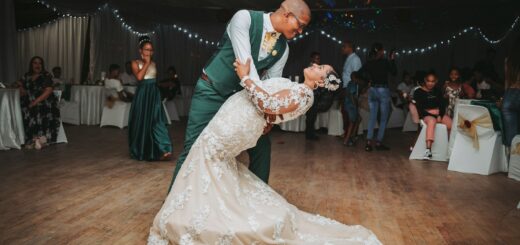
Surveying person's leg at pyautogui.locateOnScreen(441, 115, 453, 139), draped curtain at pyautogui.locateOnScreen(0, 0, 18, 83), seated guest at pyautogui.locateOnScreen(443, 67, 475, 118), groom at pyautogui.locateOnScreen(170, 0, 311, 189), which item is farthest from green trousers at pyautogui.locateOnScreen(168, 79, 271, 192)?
draped curtain at pyautogui.locateOnScreen(0, 0, 18, 83)

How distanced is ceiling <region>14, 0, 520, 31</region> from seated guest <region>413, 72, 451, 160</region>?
10.6ft

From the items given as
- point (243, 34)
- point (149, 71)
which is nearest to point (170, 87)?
point (149, 71)

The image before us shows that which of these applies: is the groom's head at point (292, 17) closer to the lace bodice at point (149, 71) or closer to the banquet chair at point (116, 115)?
the lace bodice at point (149, 71)

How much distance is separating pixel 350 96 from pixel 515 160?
105 inches

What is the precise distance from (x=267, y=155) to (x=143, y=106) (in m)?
2.60

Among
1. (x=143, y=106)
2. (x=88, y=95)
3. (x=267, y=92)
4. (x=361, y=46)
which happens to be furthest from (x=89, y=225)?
(x=361, y=46)

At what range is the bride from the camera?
2055 mm

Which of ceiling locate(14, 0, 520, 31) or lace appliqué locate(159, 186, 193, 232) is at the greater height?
ceiling locate(14, 0, 520, 31)

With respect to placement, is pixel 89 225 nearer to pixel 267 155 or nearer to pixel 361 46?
pixel 267 155

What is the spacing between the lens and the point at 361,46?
12688 mm

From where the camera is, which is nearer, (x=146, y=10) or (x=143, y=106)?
(x=143, y=106)

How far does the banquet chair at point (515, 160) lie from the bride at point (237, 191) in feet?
9.42

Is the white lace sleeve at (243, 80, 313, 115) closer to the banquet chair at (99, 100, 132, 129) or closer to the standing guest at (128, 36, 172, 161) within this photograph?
the standing guest at (128, 36, 172, 161)

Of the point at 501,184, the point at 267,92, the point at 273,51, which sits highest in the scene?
the point at 273,51
